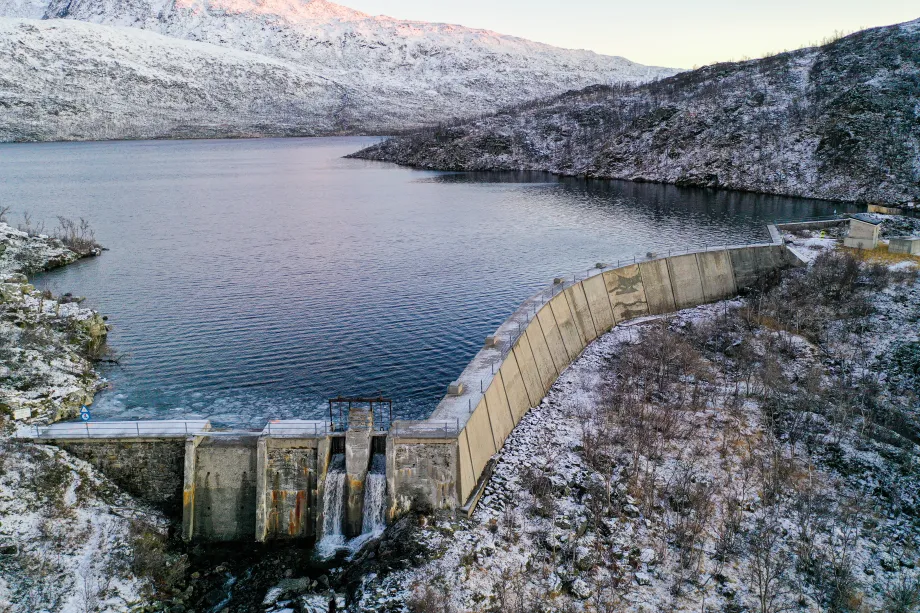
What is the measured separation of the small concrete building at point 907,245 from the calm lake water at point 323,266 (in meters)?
18.5

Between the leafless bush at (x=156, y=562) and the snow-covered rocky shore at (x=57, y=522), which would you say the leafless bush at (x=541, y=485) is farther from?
the snow-covered rocky shore at (x=57, y=522)

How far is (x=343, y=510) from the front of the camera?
78.2 feet

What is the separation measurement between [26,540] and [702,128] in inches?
5040

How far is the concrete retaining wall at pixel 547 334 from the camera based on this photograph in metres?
23.8

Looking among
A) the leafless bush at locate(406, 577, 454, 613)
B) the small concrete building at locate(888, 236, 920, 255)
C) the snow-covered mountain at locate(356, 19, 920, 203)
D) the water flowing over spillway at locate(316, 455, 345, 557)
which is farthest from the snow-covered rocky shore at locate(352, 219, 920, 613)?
the snow-covered mountain at locate(356, 19, 920, 203)

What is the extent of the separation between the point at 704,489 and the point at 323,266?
4219cm

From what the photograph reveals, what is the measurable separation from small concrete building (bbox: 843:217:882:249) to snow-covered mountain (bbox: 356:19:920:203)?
47.7 metres

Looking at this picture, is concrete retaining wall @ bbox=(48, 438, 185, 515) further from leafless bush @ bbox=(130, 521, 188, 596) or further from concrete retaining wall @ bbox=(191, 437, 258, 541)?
leafless bush @ bbox=(130, 521, 188, 596)

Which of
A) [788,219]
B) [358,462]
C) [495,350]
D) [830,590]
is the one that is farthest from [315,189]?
[830,590]

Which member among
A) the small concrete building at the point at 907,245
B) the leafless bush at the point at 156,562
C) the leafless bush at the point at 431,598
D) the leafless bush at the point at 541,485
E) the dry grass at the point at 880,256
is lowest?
the leafless bush at the point at 156,562

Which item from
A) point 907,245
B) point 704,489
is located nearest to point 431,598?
point 704,489

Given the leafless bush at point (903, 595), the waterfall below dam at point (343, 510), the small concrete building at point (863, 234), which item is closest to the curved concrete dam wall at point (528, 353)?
the waterfall below dam at point (343, 510)

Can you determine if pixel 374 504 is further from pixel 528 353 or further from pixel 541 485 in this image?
pixel 528 353

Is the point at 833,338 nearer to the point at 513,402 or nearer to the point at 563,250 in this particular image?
the point at 513,402
